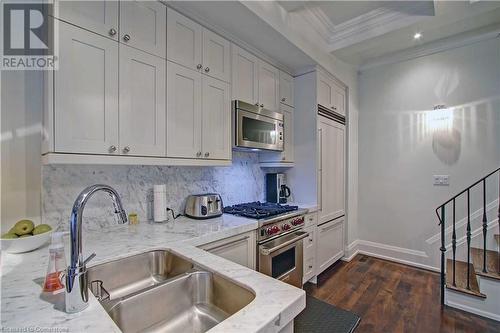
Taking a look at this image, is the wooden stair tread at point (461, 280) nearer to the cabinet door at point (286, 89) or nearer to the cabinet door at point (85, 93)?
the cabinet door at point (286, 89)

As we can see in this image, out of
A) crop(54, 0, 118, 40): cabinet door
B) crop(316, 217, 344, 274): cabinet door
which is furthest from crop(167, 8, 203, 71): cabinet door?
crop(316, 217, 344, 274): cabinet door

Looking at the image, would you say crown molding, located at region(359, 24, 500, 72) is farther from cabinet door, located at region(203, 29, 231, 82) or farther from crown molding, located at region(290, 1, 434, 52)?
cabinet door, located at region(203, 29, 231, 82)

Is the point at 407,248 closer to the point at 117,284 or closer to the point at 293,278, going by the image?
the point at 293,278

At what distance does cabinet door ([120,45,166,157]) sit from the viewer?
56.8 inches

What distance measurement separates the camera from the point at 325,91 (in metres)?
2.88

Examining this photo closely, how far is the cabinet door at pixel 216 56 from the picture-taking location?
188cm

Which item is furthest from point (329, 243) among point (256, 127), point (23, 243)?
point (23, 243)

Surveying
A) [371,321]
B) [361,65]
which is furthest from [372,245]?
[361,65]

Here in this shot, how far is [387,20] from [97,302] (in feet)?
10.7

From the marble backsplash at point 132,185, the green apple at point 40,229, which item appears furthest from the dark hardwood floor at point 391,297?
the green apple at point 40,229

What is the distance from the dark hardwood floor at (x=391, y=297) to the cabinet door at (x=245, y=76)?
2.13 metres

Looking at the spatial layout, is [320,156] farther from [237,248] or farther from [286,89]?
[237,248]

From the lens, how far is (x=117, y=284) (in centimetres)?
110

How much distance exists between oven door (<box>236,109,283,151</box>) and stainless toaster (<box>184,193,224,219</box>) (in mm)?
546
